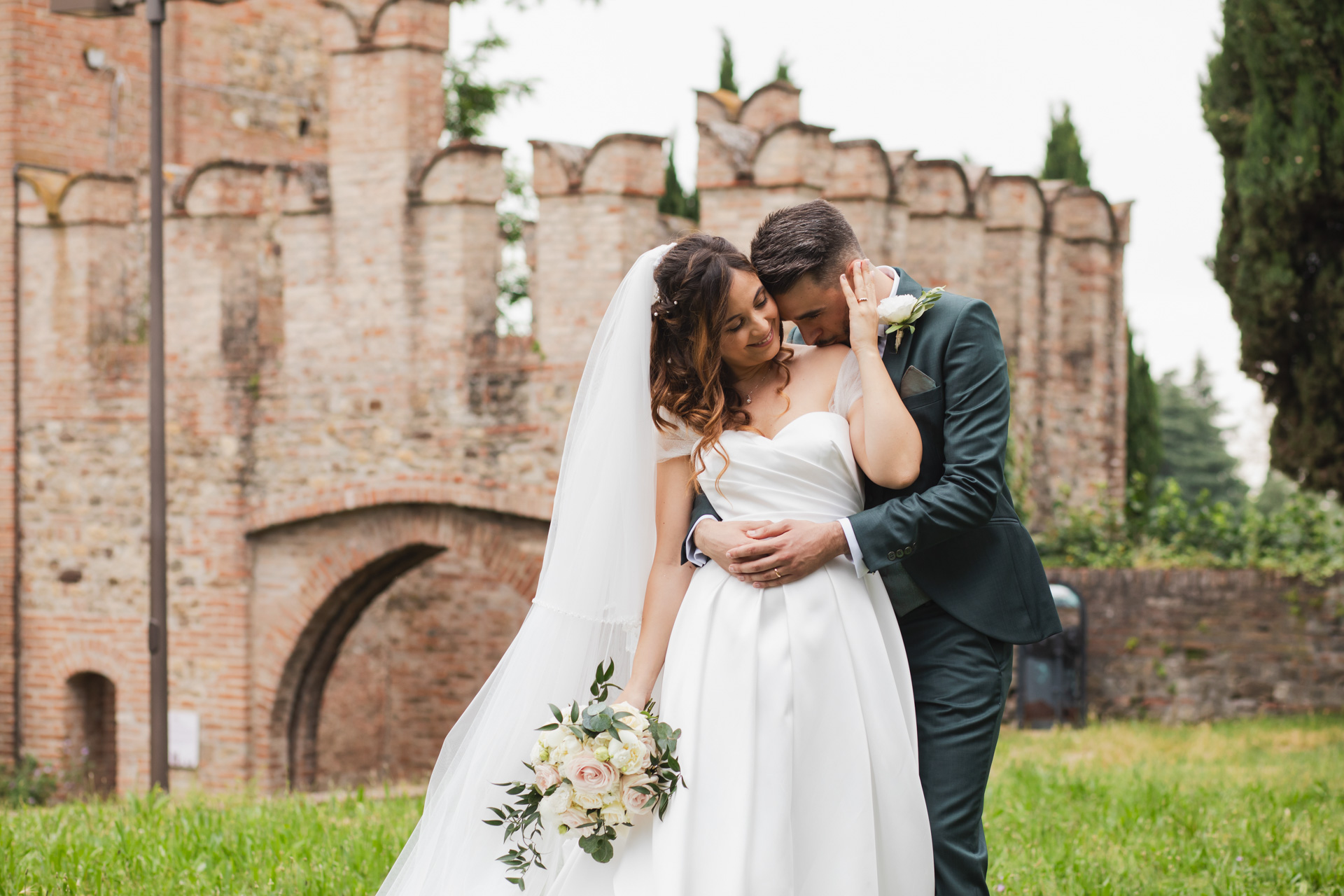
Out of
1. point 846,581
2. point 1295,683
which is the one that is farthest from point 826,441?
point 1295,683

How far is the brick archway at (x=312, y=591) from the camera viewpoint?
10.6 metres

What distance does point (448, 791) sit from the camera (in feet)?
11.8

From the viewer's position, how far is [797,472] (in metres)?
3.11

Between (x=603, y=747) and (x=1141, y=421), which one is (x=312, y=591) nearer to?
(x=603, y=747)

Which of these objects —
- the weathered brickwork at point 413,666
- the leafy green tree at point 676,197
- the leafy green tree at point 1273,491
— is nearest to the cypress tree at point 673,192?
the leafy green tree at point 676,197

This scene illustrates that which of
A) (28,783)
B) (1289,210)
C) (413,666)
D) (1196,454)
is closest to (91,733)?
(28,783)

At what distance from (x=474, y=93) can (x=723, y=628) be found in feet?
50.4

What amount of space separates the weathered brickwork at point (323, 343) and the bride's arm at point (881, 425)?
21.8 ft

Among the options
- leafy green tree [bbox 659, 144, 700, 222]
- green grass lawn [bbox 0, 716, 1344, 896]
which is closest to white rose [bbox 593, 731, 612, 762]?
green grass lawn [bbox 0, 716, 1344, 896]

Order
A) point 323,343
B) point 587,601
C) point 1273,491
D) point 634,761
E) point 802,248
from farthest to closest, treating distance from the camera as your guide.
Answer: point 1273,491
point 323,343
point 587,601
point 802,248
point 634,761

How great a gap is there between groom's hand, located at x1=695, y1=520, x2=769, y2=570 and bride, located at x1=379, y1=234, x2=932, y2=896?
0.05 meters

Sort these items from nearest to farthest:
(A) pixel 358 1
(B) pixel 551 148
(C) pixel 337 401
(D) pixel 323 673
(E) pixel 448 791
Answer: (E) pixel 448 791 → (B) pixel 551 148 → (C) pixel 337 401 → (D) pixel 323 673 → (A) pixel 358 1

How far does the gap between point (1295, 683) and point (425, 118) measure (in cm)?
872

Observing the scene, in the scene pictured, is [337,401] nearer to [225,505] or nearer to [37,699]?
[225,505]
